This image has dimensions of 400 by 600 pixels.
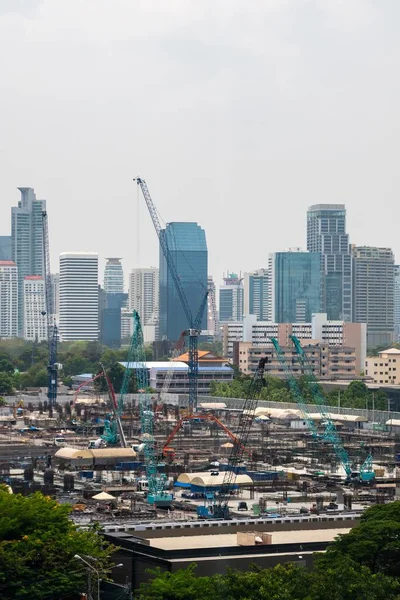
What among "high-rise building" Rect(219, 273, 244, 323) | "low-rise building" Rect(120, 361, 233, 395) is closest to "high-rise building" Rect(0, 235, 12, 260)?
"high-rise building" Rect(219, 273, 244, 323)

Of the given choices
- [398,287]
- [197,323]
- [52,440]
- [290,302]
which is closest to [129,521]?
[52,440]

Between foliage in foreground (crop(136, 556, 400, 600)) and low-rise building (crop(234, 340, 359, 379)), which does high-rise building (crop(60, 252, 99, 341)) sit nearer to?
low-rise building (crop(234, 340, 359, 379))

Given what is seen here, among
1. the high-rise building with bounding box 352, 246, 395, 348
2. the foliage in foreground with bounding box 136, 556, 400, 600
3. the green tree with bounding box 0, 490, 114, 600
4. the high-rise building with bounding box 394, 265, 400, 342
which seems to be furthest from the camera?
the high-rise building with bounding box 394, 265, 400, 342

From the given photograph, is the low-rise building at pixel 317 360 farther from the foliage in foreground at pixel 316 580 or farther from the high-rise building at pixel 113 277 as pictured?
the high-rise building at pixel 113 277

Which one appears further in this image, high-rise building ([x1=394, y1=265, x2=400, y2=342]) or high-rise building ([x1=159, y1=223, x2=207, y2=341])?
high-rise building ([x1=394, y1=265, x2=400, y2=342])

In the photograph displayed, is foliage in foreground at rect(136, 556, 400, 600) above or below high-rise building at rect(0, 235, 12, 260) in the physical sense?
below

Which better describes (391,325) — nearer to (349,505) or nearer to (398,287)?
(398,287)

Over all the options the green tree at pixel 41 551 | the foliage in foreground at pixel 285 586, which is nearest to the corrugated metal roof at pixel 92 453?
the green tree at pixel 41 551
